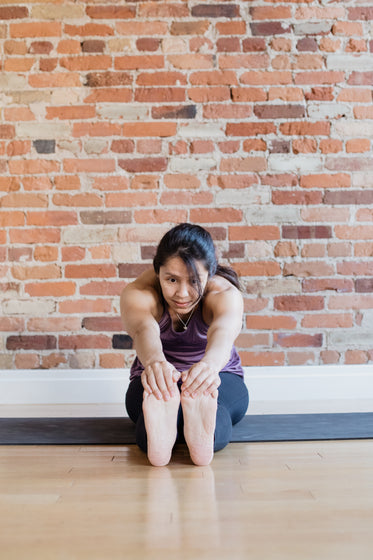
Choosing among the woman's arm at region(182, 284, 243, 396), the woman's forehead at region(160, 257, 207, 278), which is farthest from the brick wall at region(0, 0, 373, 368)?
the woman's forehead at region(160, 257, 207, 278)

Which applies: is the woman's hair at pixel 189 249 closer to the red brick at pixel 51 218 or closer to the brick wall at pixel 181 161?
the brick wall at pixel 181 161

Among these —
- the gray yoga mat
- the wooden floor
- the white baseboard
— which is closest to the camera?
the wooden floor

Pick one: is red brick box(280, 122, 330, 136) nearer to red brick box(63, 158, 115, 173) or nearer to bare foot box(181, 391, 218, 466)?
red brick box(63, 158, 115, 173)

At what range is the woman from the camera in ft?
5.10

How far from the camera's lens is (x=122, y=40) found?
8.50 ft

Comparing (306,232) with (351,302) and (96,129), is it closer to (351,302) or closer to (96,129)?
(351,302)

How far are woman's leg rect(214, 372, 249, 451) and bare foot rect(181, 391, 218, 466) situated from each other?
0.13 metres

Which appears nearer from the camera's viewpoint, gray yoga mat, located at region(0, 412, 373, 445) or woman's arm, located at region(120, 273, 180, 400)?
woman's arm, located at region(120, 273, 180, 400)

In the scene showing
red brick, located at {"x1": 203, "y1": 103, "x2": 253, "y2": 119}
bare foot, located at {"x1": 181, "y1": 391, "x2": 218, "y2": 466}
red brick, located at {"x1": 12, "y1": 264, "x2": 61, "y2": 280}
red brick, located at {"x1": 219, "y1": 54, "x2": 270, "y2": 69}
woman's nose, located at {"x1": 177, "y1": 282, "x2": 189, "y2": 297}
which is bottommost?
bare foot, located at {"x1": 181, "y1": 391, "x2": 218, "y2": 466}

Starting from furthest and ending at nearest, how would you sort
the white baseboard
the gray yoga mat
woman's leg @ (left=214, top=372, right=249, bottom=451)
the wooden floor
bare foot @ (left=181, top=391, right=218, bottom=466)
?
the white baseboard
the gray yoga mat
woman's leg @ (left=214, top=372, right=249, bottom=451)
bare foot @ (left=181, top=391, right=218, bottom=466)
the wooden floor

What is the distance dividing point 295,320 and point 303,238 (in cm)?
41

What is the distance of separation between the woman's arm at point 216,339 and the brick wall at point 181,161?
2.57 ft

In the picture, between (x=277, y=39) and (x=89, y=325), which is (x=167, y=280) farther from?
(x=277, y=39)

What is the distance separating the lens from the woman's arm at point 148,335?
157cm
